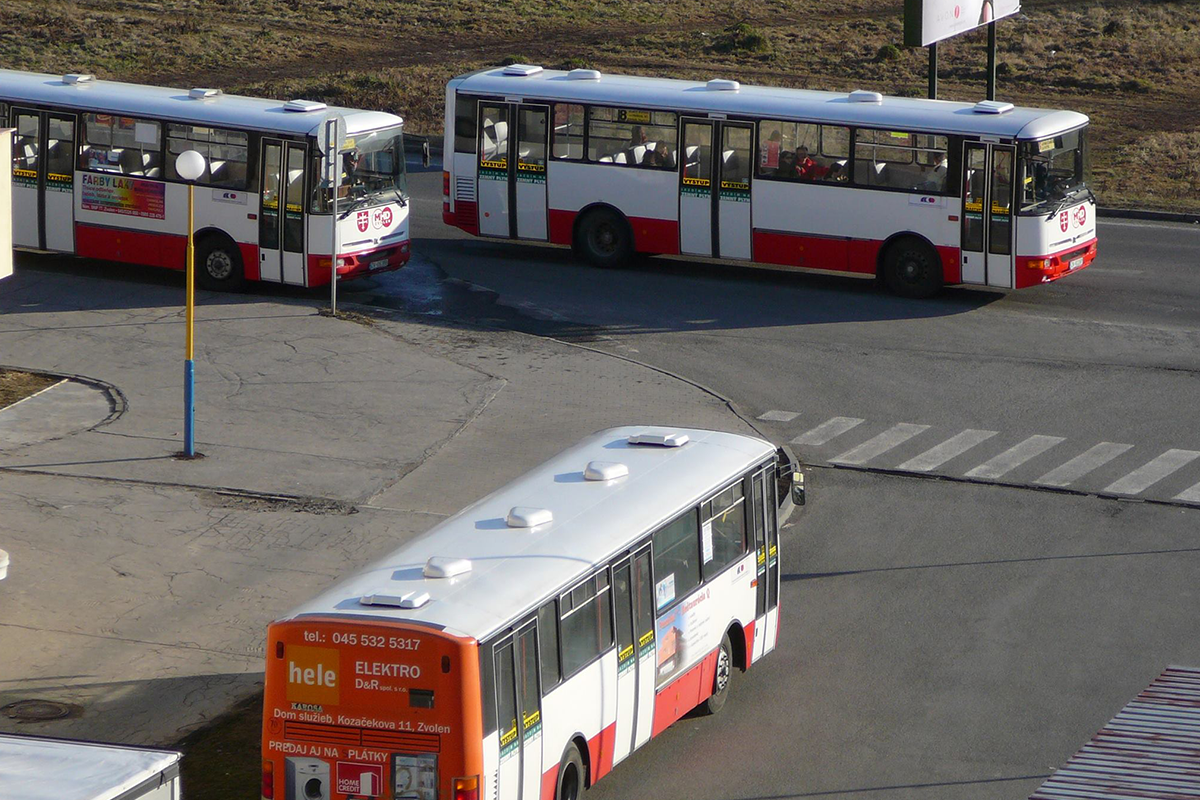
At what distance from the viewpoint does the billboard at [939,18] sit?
2723cm

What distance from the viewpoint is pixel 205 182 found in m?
25.0

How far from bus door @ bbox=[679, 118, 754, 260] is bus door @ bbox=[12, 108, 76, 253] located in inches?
361

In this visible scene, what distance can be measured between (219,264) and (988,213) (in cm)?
1108

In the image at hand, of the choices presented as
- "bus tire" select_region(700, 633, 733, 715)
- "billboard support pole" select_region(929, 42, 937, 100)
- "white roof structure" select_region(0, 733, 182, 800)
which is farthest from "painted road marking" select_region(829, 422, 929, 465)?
"white roof structure" select_region(0, 733, 182, 800)

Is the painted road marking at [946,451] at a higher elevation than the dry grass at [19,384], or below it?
below

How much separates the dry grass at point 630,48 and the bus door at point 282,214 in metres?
15.6

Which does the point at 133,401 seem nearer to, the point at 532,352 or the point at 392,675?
the point at 532,352

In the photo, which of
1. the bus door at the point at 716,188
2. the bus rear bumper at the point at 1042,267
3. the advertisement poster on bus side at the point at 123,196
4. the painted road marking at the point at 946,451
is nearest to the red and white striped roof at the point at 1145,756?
the painted road marking at the point at 946,451

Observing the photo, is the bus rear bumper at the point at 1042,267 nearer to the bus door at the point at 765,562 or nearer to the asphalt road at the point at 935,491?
the asphalt road at the point at 935,491

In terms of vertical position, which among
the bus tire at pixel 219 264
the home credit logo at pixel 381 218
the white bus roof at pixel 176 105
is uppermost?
the white bus roof at pixel 176 105

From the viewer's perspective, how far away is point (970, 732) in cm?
1240

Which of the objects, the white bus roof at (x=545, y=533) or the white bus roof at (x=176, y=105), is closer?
the white bus roof at (x=545, y=533)

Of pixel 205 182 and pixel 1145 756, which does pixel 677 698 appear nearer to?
pixel 1145 756

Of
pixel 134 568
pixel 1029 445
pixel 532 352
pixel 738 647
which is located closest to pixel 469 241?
pixel 532 352
